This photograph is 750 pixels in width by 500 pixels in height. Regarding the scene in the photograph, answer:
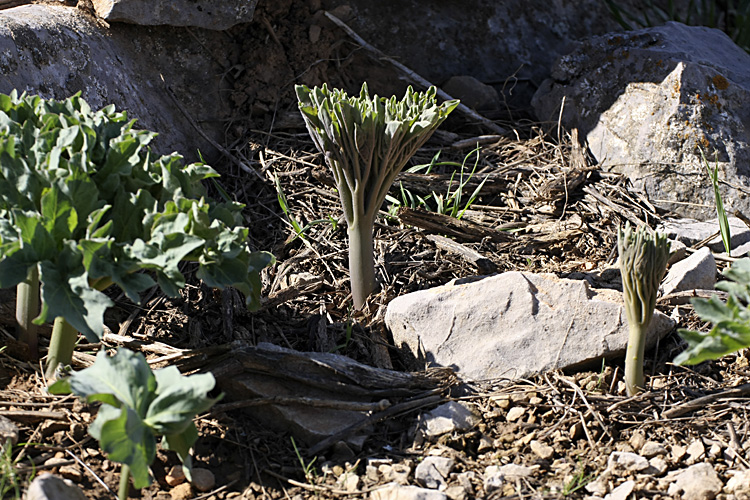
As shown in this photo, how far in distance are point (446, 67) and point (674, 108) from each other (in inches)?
57.3

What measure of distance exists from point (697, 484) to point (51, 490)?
1.77 m

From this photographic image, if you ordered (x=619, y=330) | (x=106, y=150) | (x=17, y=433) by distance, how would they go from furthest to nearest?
(x=619, y=330)
(x=106, y=150)
(x=17, y=433)

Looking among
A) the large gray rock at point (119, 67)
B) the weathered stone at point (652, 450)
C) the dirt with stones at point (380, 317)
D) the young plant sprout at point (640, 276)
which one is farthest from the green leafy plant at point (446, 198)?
the weathered stone at point (652, 450)

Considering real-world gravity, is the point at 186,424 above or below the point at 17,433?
above

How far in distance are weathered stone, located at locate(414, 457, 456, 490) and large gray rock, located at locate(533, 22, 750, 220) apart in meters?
2.23

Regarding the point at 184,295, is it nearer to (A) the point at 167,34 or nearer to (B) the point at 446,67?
(A) the point at 167,34

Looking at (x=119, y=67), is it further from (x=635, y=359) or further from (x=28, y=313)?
(x=635, y=359)

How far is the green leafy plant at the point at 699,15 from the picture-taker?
17.1 ft

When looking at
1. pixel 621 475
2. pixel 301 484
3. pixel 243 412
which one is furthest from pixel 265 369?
pixel 621 475

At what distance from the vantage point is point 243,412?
2414mm

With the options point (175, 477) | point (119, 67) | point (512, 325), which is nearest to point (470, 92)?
point (119, 67)

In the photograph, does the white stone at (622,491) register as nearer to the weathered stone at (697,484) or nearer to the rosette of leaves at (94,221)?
the weathered stone at (697,484)

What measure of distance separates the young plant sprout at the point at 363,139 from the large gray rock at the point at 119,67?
1.16m

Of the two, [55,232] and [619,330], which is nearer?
[55,232]
